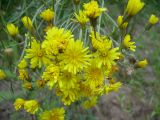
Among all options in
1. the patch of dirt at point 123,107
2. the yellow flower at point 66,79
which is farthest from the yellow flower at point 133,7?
the patch of dirt at point 123,107

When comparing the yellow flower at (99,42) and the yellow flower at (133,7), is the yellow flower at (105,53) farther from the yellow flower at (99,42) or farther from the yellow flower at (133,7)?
the yellow flower at (133,7)

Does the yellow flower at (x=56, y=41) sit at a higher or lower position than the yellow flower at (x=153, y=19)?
lower

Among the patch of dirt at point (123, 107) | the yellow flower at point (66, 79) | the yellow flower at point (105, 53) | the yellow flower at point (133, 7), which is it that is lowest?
the patch of dirt at point (123, 107)

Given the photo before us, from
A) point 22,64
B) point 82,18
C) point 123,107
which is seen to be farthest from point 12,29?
point 123,107

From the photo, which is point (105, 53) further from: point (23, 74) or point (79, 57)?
point (23, 74)

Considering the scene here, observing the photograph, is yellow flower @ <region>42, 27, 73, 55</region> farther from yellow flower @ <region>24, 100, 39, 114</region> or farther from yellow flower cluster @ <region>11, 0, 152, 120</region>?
yellow flower @ <region>24, 100, 39, 114</region>

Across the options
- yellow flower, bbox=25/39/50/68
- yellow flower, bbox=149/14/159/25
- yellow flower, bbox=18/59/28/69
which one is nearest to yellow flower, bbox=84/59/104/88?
yellow flower, bbox=25/39/50/68
